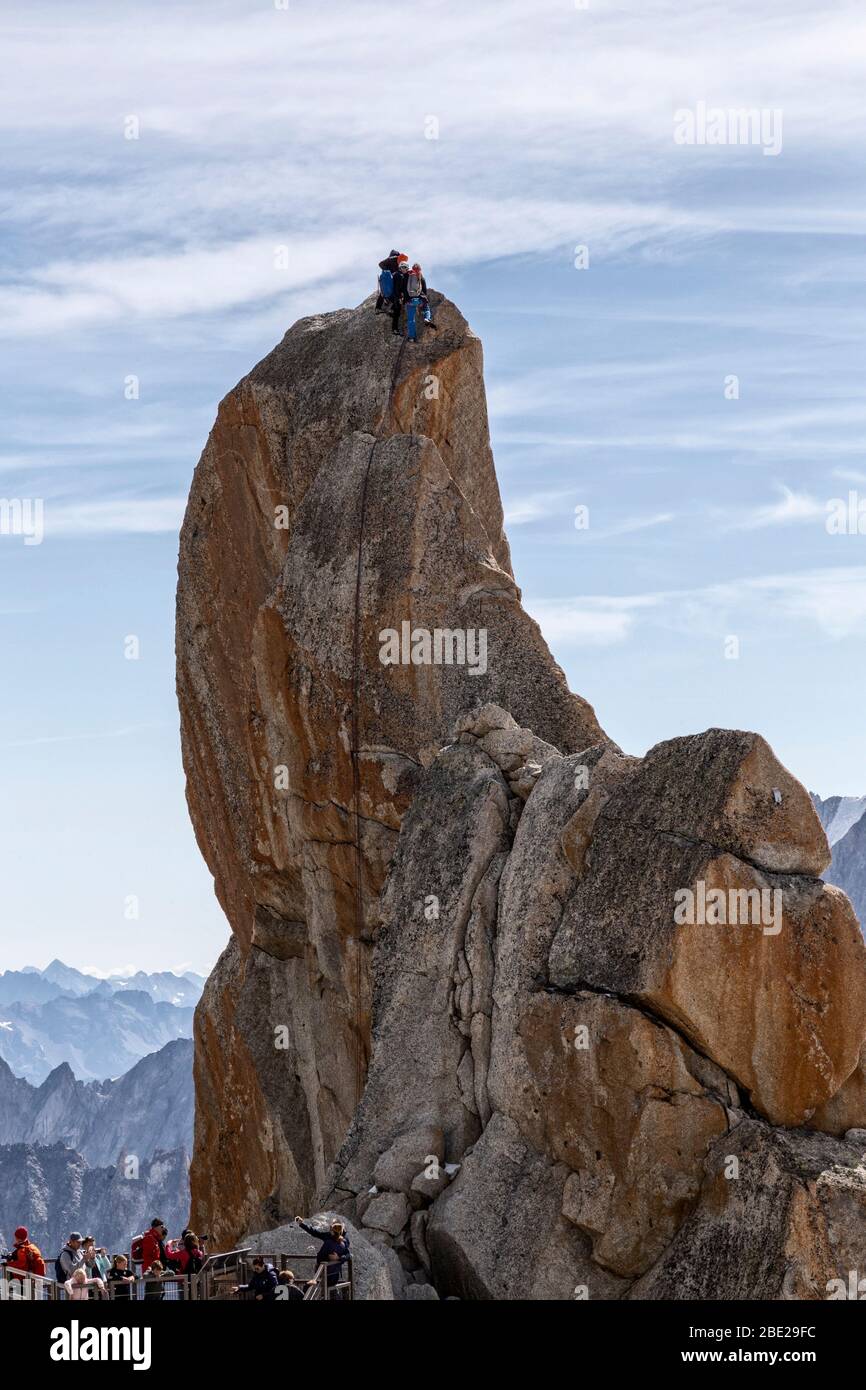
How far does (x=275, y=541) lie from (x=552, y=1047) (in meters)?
19.9

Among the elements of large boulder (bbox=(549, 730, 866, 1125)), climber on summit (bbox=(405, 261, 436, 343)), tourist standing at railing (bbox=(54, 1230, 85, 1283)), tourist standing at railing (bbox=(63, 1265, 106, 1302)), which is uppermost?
climber on summit (bbox=(405, 261, 436, 343))

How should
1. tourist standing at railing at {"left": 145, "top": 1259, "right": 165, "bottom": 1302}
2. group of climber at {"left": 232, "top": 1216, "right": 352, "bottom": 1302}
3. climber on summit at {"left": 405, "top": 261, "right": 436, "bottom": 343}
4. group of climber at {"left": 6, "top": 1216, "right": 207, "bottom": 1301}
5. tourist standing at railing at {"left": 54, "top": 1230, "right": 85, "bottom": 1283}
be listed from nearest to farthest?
group of climber at {"left": 6, "top": 1216, "right": 207, "bottom": 1301} → group of climber at {"left": 232, "top": 1216, "right": 352, "bottom": 1302} → tourist standing at railing at {"left": 145, "top": 1259, "right": 165, "bottom": 1302} → tourist standing at railing at {"left": 54, "top": 1230, "right": 85, "bottom": 1283} → climber on summit at {"left": 405, "top": 261, "right": 436, "bottom": 343}

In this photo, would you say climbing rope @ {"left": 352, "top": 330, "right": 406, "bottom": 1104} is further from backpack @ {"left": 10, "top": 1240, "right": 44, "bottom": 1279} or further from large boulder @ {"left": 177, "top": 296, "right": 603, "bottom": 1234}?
backpack @ {"left": 10, "top": 1240, "right": 44, "bottom": 1279}

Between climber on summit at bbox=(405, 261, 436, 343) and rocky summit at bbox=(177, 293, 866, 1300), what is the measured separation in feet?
1.84

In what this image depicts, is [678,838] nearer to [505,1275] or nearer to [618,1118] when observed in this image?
[618,1118]

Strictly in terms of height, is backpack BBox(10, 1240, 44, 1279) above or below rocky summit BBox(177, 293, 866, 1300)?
below

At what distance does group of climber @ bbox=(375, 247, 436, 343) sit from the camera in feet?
164

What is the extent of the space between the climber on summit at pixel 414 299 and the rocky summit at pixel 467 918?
56 cm

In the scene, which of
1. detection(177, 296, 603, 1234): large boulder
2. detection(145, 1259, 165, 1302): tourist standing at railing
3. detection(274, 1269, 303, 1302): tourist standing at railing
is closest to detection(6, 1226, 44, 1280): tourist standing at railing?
detection(145, 1259, 165, 1302): tourist standing at railing

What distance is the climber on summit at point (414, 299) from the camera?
4981 centimetres

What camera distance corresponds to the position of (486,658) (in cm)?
4447

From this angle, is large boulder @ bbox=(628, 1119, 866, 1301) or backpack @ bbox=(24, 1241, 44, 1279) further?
large boulder @ bbox=(628, 1119, 866, 1301)

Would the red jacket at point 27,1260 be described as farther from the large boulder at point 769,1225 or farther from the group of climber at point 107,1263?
the large boulder at point 769,1225

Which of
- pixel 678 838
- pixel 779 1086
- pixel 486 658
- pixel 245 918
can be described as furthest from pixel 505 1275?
pixel 245 918
